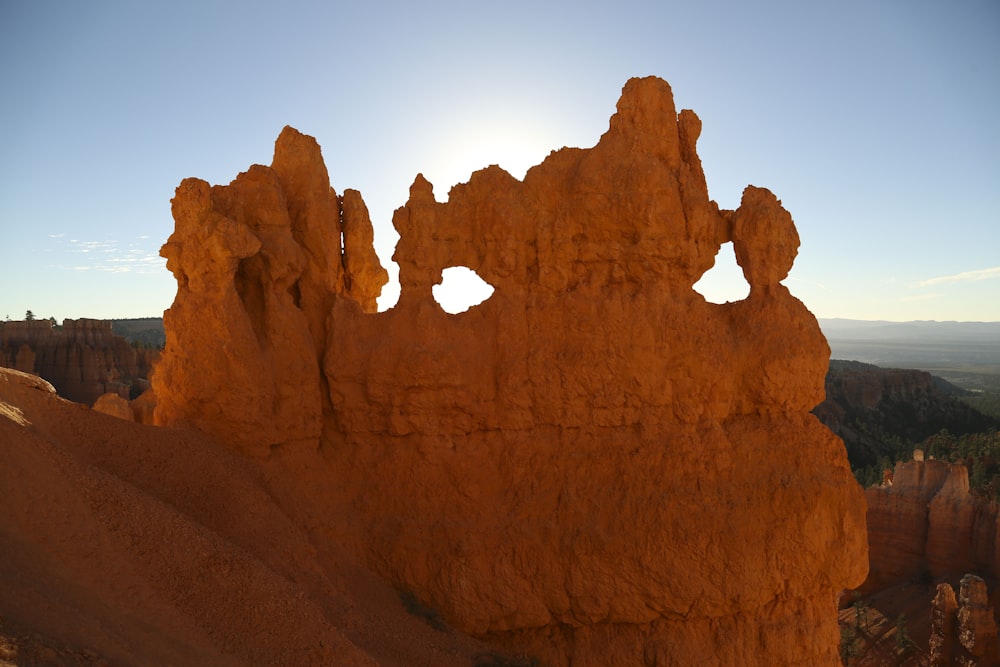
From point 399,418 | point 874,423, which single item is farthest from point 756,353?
point 874,423

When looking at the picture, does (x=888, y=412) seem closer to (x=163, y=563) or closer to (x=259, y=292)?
(x=259, y=292)

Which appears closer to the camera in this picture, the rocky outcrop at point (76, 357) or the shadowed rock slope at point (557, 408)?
the shadowed rock slope at point (557, 408)

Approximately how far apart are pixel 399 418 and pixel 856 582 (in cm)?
898

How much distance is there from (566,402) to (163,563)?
23.5 feet

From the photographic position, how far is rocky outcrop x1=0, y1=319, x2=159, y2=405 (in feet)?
136

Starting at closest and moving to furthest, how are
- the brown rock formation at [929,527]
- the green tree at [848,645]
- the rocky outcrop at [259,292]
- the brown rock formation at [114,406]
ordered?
the rocky outcrop at [259,292] → the brown rock formation at [114,406] → the green tree at [848,645] → the brown rock formation at [929,527]

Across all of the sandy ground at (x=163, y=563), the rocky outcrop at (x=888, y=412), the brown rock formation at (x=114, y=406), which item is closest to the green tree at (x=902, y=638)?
the sandy ground at (x=163, y=563)

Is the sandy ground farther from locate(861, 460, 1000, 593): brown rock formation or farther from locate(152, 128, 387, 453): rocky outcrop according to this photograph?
locate(861, 460, 1000, 593): brown rock formation

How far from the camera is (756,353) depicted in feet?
42.0

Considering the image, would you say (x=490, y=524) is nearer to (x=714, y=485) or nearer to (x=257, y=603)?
(x=714, y=485)

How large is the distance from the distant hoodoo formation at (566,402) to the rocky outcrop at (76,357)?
99.0ft

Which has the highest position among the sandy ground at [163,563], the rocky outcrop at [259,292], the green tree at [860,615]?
the rocky outcrop at [259,292]

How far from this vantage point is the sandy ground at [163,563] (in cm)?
603

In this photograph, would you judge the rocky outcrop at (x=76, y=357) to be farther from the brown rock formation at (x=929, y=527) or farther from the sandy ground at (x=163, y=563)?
the brown rock formation at (x=929, y=527)
